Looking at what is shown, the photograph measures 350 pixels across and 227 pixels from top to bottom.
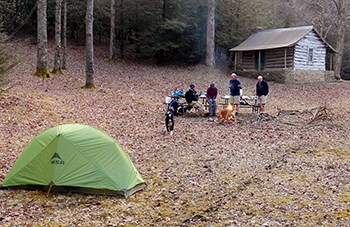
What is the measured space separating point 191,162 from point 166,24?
22.8m

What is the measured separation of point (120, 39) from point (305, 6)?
67.7 feet

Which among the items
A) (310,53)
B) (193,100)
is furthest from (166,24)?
(193,100)

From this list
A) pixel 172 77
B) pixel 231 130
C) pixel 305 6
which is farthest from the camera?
pixel 305 6

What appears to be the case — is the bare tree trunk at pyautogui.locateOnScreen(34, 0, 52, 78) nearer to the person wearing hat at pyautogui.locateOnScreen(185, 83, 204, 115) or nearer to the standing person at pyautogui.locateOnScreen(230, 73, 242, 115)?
the person wearing hat at pyautogui.locateOnScreen(185, 83, 204, 115)

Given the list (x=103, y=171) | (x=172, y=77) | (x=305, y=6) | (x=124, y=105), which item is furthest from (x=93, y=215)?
(x=305, y=6)

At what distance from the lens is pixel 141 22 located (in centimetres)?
3312

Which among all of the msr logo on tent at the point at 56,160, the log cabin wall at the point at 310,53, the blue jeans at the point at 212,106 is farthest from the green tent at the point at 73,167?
the log cabin wall at the point at 310,53

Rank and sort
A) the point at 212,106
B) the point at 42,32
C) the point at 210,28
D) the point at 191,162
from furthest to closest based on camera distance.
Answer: the point at 210,28, the point at 42,32, the point at 212,106, the point at 191,162

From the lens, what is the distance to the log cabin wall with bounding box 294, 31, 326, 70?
32281 mm

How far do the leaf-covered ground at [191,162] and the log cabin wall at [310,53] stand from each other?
1183 cm

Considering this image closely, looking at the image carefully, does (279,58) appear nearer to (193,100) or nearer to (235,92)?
(235,92)

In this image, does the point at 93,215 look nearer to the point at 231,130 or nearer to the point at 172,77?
the point at 231,130

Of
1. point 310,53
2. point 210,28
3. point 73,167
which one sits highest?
point 210,28

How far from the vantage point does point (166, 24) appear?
102ft
